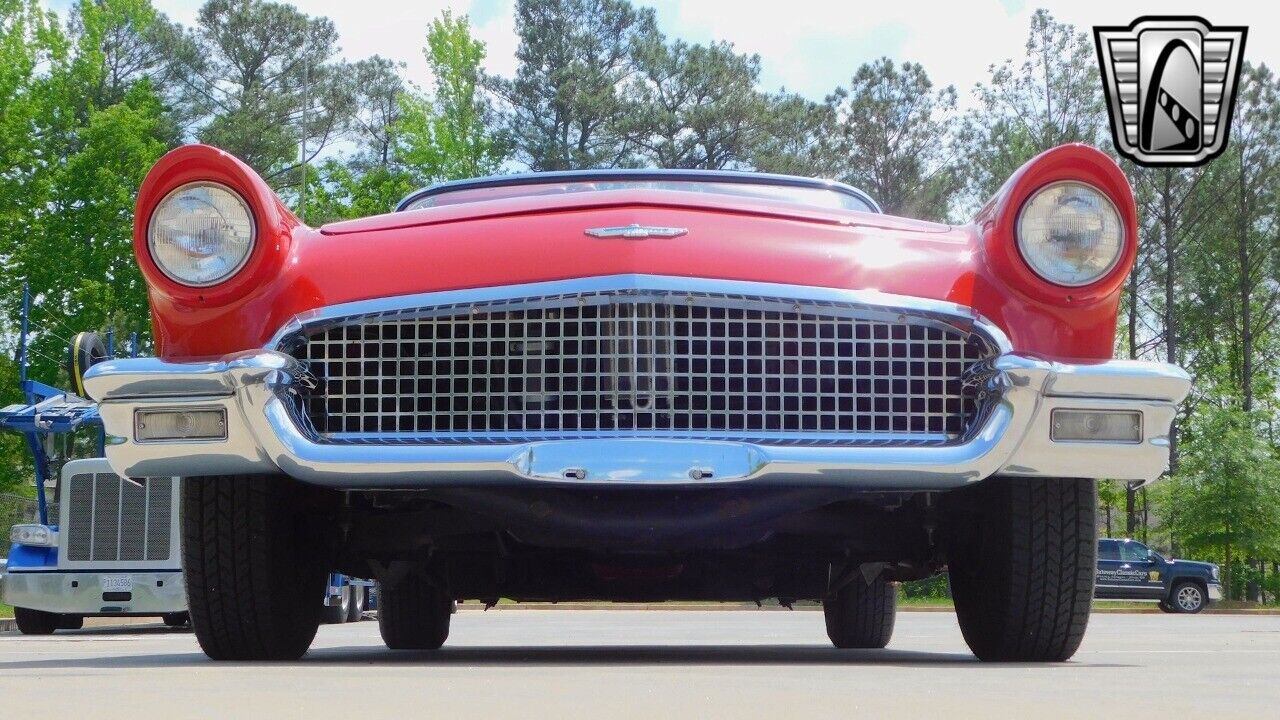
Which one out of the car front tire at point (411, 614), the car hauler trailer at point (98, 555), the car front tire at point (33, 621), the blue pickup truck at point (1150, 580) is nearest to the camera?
the car front tire at point (411, 614)

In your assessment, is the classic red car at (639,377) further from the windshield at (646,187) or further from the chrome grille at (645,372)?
the windshield at (646,187)

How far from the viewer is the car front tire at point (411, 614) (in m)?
6.59

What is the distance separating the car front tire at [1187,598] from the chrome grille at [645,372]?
77.2 ft

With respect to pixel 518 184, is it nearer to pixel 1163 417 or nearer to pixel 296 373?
pixel 296 373

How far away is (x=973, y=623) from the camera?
4.91 metres

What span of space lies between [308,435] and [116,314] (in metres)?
30.7

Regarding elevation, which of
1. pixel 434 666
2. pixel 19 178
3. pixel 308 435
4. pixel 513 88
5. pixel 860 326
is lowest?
pixel 434 666

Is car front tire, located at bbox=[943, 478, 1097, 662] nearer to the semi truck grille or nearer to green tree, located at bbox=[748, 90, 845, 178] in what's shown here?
the semi truck grille

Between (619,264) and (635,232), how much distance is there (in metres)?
0.12

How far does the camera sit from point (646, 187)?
19.5ft

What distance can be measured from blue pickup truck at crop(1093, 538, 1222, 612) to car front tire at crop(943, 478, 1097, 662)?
22413 millimetres
